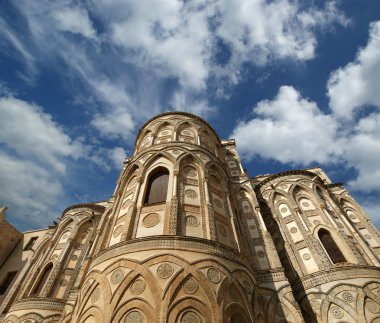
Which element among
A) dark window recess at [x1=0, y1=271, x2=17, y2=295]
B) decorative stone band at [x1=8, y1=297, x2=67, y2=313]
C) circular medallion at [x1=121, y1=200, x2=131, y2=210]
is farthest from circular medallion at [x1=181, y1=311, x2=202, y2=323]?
dark window recess at [x1=0, y1=271, x2=17, y2=295]

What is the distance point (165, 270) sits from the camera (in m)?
8.38

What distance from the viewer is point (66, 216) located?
65.1ft

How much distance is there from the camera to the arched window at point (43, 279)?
616 inches

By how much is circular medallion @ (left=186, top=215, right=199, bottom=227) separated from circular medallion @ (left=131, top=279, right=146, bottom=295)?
2.90 m

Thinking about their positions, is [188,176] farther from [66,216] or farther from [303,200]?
[66,216]


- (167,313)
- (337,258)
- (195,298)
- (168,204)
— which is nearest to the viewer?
(167,313)

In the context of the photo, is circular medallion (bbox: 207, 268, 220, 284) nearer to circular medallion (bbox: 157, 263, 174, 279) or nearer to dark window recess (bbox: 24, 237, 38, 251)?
circular medallion (bbox: 157, 263, 174, 279)

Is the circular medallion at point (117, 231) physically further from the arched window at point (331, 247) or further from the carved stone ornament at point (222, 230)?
the arched window at point (331, 247)

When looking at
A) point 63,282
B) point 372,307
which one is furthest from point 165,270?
point 63,282

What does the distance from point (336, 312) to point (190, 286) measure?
25.0 ft

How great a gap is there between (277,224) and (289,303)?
6.14 meters

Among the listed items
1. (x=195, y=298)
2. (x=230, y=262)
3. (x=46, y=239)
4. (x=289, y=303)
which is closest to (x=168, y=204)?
(x=230, y=262)

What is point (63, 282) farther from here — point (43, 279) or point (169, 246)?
point (169, 246)

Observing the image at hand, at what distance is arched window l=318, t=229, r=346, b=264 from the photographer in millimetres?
13695
